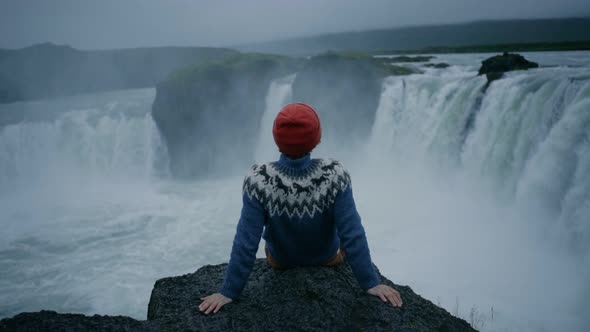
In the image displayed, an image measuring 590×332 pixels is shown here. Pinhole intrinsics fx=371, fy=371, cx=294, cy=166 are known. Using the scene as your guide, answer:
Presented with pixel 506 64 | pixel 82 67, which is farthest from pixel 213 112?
pixel 82 67

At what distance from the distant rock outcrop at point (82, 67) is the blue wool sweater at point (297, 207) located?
35217mm

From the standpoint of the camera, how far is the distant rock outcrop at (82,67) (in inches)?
1459

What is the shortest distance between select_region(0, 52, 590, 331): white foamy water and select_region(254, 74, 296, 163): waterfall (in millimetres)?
2245

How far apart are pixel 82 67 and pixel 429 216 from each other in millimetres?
42701

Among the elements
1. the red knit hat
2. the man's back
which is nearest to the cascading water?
the man's back

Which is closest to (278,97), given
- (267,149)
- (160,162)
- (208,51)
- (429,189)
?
(267,149)

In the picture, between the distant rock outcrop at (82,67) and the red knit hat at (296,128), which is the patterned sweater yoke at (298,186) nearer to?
the red knit hat at (296,128)

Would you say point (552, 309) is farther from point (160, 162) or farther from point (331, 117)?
point (160, 162)

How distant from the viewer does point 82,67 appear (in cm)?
4106

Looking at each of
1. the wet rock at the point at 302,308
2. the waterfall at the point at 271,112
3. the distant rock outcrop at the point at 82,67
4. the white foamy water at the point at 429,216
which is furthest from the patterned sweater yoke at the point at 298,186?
the distant rock outcrop at the point at 82,67

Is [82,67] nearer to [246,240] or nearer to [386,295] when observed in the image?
[246,240]

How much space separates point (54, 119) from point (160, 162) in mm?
5753

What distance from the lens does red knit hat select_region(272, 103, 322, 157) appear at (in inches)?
77.0

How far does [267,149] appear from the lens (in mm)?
18828
